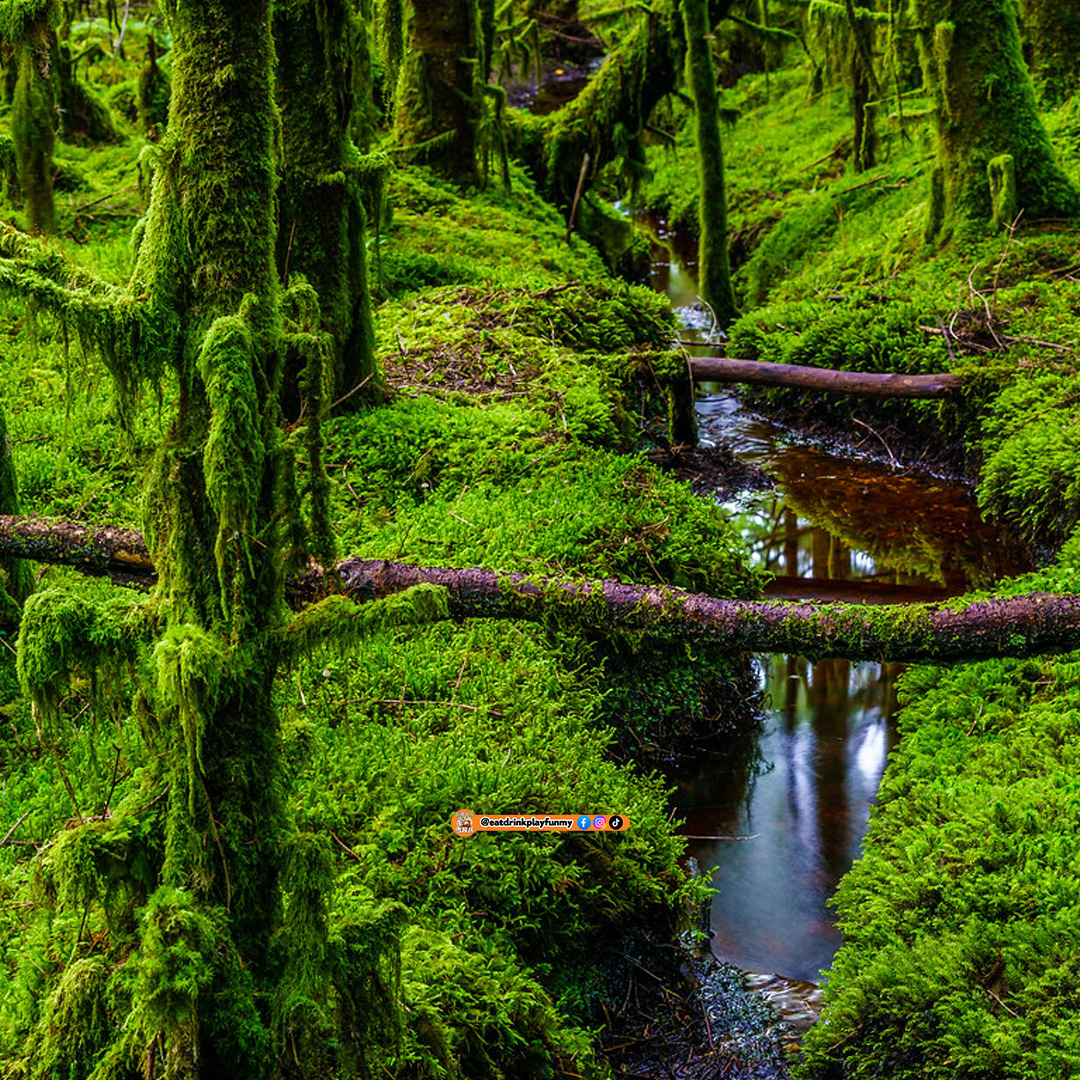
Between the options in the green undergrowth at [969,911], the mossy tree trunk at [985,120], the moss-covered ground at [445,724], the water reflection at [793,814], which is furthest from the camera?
the mossy tree trunk at [985,120]

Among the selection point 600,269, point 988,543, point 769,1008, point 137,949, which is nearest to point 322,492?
point 137,949

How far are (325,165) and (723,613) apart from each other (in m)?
5.08

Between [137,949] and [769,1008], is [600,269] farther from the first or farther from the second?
[137,949]

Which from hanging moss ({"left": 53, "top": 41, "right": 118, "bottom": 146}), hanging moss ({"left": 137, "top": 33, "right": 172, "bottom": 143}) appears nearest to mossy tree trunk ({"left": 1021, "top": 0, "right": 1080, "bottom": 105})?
hanging moss ({"left": 137, "top": 33, "right": 172, "bottom": 143})

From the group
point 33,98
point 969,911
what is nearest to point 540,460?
point 969,911

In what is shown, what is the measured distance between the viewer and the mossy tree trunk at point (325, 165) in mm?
7113

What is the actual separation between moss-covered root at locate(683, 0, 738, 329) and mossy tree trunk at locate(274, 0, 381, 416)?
6970mm

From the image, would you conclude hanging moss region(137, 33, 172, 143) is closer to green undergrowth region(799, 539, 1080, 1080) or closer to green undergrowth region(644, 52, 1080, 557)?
green undergrowth region(644, 52, 1080, 557)

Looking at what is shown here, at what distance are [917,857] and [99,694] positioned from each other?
3.81m

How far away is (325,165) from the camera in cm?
753

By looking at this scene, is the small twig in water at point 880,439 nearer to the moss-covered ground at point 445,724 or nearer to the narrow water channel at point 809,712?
the narrow water channel at point 809,712

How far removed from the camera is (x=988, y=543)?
29.8 ft

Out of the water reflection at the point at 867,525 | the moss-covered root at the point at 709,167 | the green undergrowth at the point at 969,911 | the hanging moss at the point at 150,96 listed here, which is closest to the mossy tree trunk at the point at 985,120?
the moss-covered root at the point at 709,167

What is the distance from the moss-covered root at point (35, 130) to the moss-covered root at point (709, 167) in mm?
7923
